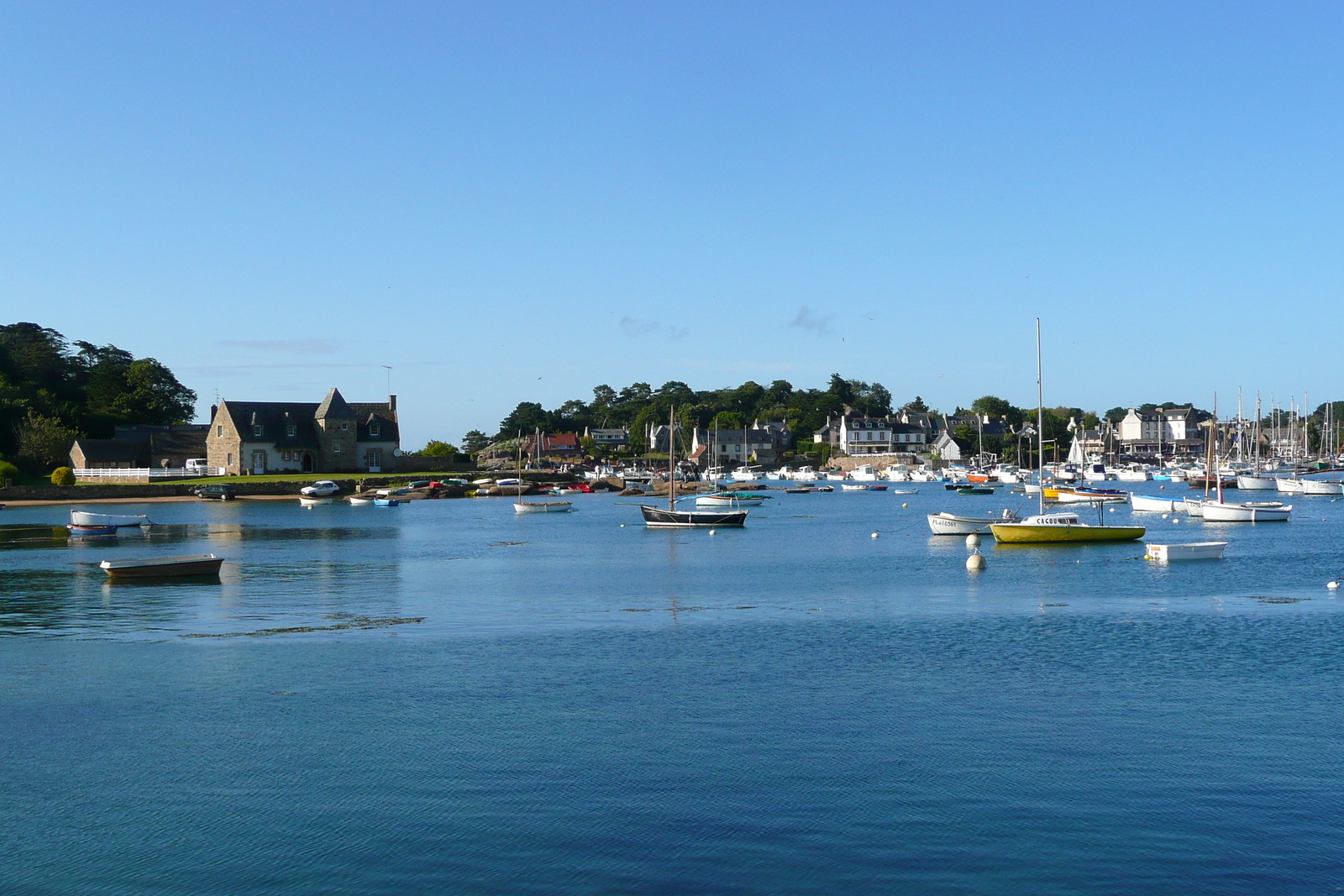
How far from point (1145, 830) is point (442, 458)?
12304cm

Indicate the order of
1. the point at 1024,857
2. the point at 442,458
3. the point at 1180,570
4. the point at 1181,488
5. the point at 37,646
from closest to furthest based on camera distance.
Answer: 1. the point at 1024,857
2. the point at 37,646
3. the point at 1180,570
4. the point at 1181,488
5. the point at 442,458

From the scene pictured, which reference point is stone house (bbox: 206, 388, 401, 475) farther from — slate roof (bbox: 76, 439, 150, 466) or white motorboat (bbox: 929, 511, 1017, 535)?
white motorboat (bbox: 929, 511, 1017, 535)

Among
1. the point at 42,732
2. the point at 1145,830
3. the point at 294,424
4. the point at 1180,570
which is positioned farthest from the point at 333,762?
the point at 294,424

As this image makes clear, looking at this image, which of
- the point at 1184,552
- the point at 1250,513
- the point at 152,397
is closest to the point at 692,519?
the point at 1184,552

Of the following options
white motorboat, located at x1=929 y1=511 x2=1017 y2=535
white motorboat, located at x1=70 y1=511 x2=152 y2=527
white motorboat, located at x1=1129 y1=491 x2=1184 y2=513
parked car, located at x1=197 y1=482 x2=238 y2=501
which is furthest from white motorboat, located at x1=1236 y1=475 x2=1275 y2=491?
white motorboat, located at x1=70 y1=511 x2=152 y2=527

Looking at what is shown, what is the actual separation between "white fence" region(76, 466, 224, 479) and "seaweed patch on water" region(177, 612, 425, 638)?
8677 cm

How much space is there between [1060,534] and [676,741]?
39.9m

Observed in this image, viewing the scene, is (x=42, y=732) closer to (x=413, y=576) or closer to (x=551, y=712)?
(x=551, y=712)

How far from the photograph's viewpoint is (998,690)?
2198 centimetres

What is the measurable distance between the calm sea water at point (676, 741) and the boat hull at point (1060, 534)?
46.8 ft

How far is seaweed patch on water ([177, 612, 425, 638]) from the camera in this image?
29469 mm

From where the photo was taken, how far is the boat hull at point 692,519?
240 ft

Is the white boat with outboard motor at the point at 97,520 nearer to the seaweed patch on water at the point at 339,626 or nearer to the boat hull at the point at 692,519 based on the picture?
the boat hull at the point at 692,519

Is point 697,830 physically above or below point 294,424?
below
